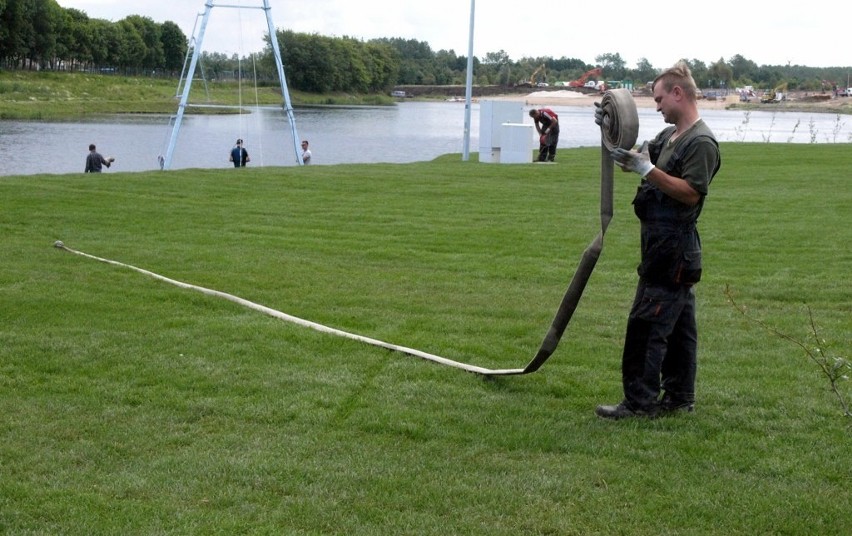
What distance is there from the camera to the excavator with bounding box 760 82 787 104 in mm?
81588

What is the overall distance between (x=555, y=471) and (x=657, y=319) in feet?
4.04

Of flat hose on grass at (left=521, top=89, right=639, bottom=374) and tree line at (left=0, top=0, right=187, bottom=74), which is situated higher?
tree line at (left=0, top=0, right=187, bottom=74)

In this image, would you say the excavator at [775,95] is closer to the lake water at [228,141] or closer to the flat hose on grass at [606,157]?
the lake water at [228,141]

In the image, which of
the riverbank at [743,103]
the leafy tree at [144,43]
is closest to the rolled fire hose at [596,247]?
the riverbank at [743,103]

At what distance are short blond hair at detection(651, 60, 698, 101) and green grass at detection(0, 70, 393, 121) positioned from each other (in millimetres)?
55276

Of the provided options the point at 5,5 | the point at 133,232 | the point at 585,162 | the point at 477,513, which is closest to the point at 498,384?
the point at 477,513

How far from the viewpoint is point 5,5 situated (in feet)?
296

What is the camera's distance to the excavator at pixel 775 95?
268 feet

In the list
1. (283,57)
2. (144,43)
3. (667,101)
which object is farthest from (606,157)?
(144,43)

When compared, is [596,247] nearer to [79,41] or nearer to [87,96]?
[87,96]

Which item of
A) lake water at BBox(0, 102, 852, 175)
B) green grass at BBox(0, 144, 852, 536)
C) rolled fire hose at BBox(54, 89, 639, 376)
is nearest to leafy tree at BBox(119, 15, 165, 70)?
lake water at BBox(0, 102, 852, 175)

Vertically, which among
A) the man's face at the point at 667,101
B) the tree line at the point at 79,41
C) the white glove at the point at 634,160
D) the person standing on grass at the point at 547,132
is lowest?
the person standing on grass at the point at 547,132

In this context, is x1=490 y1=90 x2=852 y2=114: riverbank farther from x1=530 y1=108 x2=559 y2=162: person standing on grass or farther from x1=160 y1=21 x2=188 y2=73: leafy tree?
x1=160 y1=21 x2=188 y2=73: leafy tree

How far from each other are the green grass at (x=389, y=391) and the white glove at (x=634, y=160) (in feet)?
4.77
